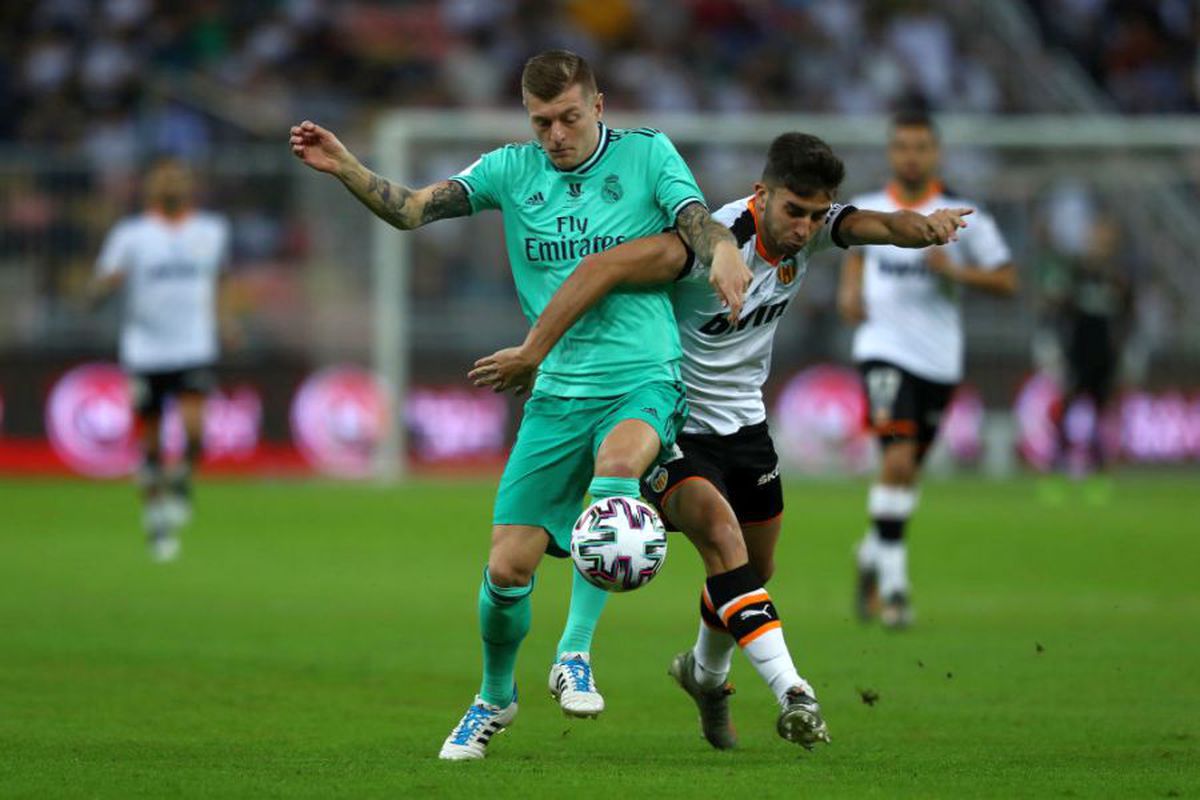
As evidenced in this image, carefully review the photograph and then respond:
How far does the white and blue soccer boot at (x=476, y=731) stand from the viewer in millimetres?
7297

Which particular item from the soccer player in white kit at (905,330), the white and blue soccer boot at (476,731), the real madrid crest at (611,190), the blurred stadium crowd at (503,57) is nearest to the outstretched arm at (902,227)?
the real madrid crest at (611,190)

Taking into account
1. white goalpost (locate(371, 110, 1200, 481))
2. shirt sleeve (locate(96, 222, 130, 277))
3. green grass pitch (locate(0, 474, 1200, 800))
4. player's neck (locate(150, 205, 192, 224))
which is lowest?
green grass pitch (locate(0, 474, 1200, 800))

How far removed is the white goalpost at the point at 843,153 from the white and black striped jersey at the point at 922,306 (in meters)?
11.2

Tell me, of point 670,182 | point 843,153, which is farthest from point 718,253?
point 843,153

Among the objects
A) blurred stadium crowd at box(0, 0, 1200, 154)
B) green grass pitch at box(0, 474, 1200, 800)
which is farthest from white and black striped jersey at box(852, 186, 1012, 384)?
blurred stadium crowd at box(0, 0, 1200, 154)

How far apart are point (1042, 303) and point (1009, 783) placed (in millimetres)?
18604

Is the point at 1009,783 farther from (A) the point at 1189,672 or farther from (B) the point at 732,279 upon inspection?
(A) the point at 1189,672

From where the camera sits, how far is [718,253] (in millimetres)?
6926

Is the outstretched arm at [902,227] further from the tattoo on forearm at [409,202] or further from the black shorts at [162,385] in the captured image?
the black shorts at [162,385]

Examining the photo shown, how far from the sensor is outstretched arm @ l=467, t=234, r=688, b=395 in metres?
7.11

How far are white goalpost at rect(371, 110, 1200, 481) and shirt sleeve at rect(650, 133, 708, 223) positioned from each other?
16.0 meters

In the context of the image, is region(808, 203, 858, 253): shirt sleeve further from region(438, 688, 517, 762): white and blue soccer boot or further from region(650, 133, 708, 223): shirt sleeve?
region(438, 688, 517, 762): white and blue soccer boot

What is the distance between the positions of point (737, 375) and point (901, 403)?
4569 mm

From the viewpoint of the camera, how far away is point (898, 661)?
1051 centimetres
